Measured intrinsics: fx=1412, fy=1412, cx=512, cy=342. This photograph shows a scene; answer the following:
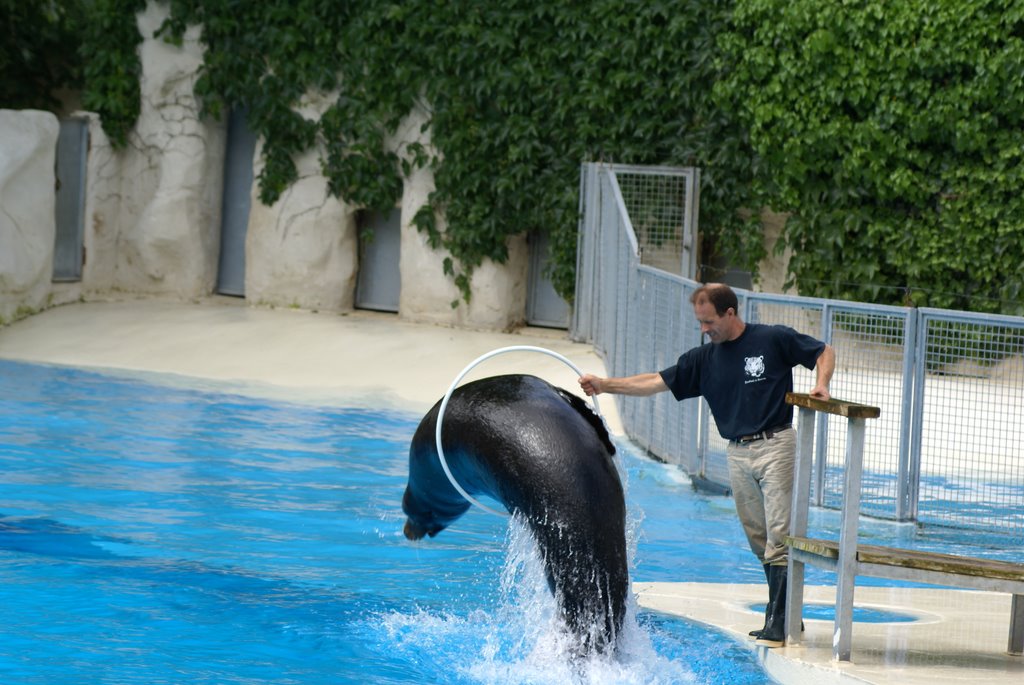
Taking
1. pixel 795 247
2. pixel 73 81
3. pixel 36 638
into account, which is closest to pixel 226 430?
pixel 36 638

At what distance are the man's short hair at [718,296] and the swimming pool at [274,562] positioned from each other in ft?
4.00

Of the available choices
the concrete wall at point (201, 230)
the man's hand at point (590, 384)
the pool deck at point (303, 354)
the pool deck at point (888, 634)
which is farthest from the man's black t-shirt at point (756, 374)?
the concrete wall at point (201, 230)

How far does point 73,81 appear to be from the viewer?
1797cm

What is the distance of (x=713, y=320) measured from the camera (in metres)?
5.78

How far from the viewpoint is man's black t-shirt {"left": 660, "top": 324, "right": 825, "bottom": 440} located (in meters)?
5.76

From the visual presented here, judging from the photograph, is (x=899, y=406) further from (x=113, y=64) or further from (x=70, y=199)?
(x=113, y=64)

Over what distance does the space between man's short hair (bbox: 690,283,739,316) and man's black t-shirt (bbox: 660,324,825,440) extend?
0.55 feet

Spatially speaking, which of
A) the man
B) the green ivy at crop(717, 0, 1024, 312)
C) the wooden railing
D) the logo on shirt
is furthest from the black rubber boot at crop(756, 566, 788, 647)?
the green ivy at crop(717, 0, 1024, 312)

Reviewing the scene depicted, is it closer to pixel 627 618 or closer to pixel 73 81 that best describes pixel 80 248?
pixel 73 81

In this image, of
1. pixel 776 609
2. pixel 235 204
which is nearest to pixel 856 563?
pixel 776 609

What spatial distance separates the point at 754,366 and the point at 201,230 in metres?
12.1

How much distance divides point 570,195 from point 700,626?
9.34 m

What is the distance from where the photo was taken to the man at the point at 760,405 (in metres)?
5.71

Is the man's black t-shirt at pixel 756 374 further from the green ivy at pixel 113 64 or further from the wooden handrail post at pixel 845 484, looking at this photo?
the green ivy at pixel 113 64
